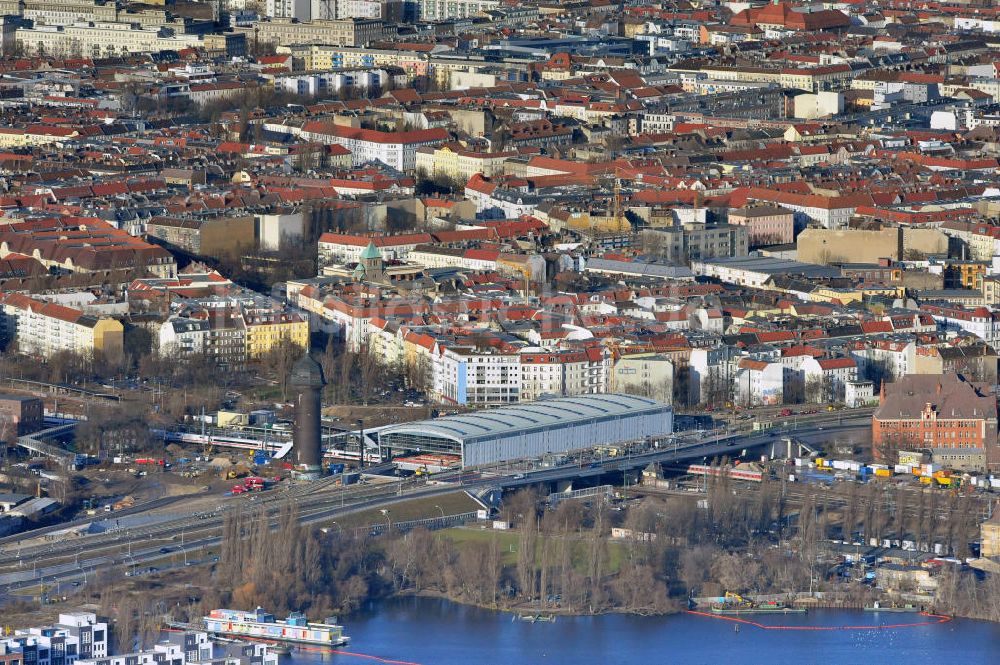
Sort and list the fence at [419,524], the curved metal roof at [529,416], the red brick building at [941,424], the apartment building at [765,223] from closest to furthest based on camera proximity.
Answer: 1. the fence at [419,524]
2. the curved metal roof at [529,416]
3. the red brick building at [941,424]
4. the apartment building at [765,223]

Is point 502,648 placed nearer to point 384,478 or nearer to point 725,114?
point 384,478

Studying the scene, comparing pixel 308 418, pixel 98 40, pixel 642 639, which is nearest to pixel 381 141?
pixel 98 40

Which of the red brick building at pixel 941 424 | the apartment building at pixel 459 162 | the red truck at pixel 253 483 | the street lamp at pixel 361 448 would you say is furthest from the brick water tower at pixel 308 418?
the apartment building at pixel 459 162

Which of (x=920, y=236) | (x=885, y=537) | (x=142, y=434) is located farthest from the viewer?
(x=920, y=236)

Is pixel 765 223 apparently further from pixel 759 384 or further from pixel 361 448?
pixel 361 448

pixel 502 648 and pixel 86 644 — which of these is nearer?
pixel 86 644

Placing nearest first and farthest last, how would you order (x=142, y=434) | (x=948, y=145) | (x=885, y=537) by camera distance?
(x=885, y=537) < (x=142, y=434) < (x=948, y=145)

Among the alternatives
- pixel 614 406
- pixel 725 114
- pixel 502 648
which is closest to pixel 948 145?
pixel 725 114

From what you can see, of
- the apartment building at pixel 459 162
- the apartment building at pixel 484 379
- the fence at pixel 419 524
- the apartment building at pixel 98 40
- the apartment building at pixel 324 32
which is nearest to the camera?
the fence at pixel 419 524

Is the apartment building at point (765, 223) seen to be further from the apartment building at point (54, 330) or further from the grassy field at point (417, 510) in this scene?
the grassy field at point (417, 510)
